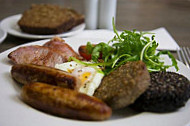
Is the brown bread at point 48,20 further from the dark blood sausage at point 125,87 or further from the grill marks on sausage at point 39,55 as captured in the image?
the dark blood sausage at point 125,87

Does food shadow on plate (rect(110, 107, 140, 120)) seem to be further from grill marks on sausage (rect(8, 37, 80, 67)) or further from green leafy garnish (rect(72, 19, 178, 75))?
grill marks on sausage (rect(8, 37, 80, 67))

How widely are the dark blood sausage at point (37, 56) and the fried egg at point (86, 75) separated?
98 millimetres

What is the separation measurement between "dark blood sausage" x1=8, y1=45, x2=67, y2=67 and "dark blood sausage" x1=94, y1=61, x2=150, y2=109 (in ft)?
2.12

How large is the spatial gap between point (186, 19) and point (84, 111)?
4.43 m

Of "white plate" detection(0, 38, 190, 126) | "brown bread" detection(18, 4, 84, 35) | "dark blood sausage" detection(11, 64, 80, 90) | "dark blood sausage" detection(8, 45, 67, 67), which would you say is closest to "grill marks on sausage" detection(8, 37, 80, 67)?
"dark blood sausage" detection(8, 45, 67, 67)

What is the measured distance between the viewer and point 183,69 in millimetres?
2354

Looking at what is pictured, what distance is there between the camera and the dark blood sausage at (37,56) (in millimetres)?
2279

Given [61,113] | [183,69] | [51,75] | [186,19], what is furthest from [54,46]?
[186,19]

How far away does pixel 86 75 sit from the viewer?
2.11 metres

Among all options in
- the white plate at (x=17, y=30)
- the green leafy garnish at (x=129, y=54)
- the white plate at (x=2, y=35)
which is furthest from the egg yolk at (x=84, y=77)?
the white plate at (x=17, y=30)

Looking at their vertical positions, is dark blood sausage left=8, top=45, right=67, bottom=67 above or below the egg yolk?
above

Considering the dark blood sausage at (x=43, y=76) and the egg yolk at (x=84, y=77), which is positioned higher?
the dark blood sausage at (x=43, y=76)

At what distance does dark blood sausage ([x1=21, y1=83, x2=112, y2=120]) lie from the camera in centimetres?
157

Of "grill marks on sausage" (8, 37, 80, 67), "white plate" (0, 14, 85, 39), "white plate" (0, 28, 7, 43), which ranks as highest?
"grill marks on sausage" (8, 37, 80, 67)
